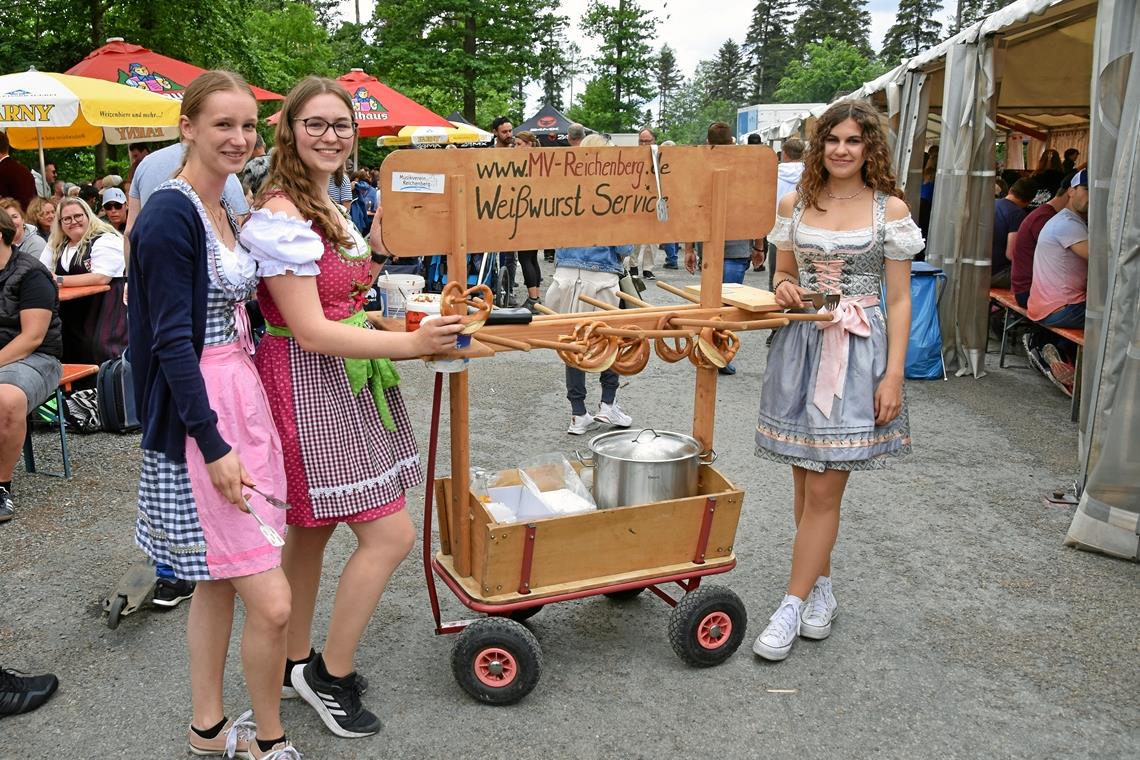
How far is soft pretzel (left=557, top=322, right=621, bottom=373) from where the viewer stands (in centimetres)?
300

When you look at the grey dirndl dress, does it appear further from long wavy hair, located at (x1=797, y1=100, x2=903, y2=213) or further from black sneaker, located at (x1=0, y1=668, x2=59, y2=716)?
black sneaker, located at (x1=0, y1=668, x2=59, y2=716)

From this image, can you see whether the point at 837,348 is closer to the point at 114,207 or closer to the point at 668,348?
the point at 668,348

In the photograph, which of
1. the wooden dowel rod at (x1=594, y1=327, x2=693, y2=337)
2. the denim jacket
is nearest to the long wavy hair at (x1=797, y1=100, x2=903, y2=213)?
the wooden dowel rod at (x1=594, y1=327, x2=693, y2=337)

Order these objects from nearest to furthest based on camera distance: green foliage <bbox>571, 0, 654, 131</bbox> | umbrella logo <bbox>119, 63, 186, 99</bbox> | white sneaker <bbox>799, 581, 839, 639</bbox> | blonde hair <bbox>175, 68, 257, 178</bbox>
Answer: blonde hair <bbox>175, 68, 257, 178</bbox>, white sneaker <bbox>799, 581, 839, 639</bbox>, umbrella logo <bbox>119, 63, 186, 99</bbox>, green foliage <bbox>571, 0, 654, 131</bbox>

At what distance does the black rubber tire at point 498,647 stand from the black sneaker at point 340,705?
0.31 m

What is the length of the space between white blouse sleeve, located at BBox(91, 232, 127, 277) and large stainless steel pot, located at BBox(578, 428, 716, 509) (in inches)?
165

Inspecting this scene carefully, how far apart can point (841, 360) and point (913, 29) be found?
239ft

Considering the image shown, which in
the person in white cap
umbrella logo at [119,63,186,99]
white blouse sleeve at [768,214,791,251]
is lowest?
the person in white cap

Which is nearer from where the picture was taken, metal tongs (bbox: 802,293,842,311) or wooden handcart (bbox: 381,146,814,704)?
wooden handcart (bbox: 381,146,814,704)

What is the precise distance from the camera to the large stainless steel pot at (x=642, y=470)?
3.27m

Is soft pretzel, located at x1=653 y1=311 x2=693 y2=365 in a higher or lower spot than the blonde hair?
lower

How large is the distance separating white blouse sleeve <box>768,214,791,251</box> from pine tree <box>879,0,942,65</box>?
69.1 meters

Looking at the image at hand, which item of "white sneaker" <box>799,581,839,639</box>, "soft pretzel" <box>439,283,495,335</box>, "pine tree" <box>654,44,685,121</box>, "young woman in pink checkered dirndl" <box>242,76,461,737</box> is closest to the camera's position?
"young woman in pink checkered dirndl" <box>242,76,461,737</box>

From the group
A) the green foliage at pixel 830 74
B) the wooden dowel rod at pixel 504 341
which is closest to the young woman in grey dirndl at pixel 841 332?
the wooden dowel rod at pixel 504 341
